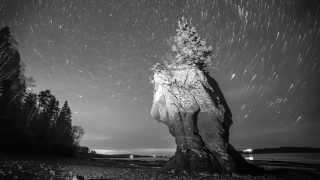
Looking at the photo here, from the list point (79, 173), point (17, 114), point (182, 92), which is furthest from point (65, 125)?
point (79, 173)

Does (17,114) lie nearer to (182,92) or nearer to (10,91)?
(10,91)

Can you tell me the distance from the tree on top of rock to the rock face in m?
1.05

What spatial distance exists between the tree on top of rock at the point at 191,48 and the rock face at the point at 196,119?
1.05 meters

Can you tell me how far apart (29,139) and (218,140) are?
3672 cm

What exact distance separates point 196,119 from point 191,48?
907 centimetres

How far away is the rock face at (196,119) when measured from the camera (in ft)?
101

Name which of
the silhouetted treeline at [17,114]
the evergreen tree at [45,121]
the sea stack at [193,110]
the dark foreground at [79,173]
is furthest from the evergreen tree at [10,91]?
the sea stack at [193,110]

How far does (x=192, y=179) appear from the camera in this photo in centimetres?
2327

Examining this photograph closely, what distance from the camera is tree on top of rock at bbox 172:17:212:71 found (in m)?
34.5

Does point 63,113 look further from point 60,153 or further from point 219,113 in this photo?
point 219,113

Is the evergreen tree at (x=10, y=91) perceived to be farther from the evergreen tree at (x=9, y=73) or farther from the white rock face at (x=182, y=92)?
the white rock face at (x=182, y=92)

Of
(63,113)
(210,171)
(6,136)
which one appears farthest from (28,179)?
(63,113)

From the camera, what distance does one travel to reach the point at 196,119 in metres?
33.0

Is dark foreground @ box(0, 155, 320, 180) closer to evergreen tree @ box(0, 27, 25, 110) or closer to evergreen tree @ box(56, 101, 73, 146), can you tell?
evergreen tree @ box(0, 27, 25, 110)
